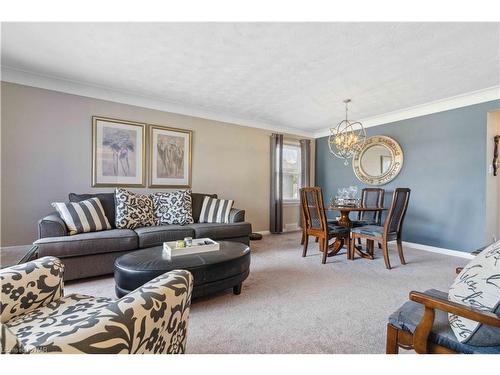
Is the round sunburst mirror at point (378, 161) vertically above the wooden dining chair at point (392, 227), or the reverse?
the round sunburst mirror at point (378, 161)

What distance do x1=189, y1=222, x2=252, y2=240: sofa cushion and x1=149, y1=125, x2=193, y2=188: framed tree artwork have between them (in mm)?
1037

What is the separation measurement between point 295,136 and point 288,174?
889 millimetres

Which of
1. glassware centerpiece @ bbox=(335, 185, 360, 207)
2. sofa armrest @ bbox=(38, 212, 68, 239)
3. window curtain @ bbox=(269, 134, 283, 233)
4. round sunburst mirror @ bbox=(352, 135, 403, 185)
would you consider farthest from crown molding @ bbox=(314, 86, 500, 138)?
sofa armrest @ bbox=(38, 212, 68, 239)

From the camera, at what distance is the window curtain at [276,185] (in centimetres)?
498

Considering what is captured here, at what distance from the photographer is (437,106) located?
3.77 m

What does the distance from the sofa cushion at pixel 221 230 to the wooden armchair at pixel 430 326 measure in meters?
2.40

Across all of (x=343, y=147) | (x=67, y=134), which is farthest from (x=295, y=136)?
(x=67, y=134)

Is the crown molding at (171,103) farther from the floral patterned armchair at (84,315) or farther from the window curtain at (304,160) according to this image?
the floral patterned armchair at (84,315)

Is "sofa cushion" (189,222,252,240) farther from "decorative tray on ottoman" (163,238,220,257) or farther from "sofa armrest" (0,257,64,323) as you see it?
"sofa armrest" (0,257,64,323)

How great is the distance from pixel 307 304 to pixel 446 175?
3272 mm

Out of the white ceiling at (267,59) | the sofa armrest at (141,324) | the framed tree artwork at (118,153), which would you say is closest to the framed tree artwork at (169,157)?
the framed tree artwork at (118,153)

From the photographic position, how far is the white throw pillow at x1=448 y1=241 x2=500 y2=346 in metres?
0.87

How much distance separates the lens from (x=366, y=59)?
2.50 m

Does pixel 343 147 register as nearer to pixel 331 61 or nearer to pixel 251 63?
pixel 331 61
